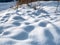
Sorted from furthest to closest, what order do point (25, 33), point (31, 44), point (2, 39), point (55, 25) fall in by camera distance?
point (55, 25)
point (25, 33)
point (2, 39)
point (31, 44)

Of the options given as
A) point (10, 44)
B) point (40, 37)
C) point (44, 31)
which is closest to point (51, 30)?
point (44, 31)

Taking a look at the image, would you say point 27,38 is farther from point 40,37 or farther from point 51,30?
point 51,30

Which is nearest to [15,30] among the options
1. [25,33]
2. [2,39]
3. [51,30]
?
[25,33]

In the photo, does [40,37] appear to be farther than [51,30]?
No

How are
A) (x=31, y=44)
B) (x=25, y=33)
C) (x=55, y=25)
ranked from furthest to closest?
(x=55, y=25), (x=25, y=33), (x=31, y=44)

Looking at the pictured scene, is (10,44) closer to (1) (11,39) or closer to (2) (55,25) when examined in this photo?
(1) (11,39)

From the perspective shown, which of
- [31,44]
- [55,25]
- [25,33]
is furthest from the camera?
[55,25]

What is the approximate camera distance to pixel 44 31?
212 centimetres

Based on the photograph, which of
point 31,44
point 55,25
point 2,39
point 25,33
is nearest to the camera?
point 31,44

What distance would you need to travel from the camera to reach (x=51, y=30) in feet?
7.05

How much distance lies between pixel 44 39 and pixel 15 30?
467 millimetres

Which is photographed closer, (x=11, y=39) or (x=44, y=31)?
(x=11, y=39)

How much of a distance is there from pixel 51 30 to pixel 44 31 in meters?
0.10

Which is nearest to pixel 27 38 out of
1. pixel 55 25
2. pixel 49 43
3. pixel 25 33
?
pixel 25 33
